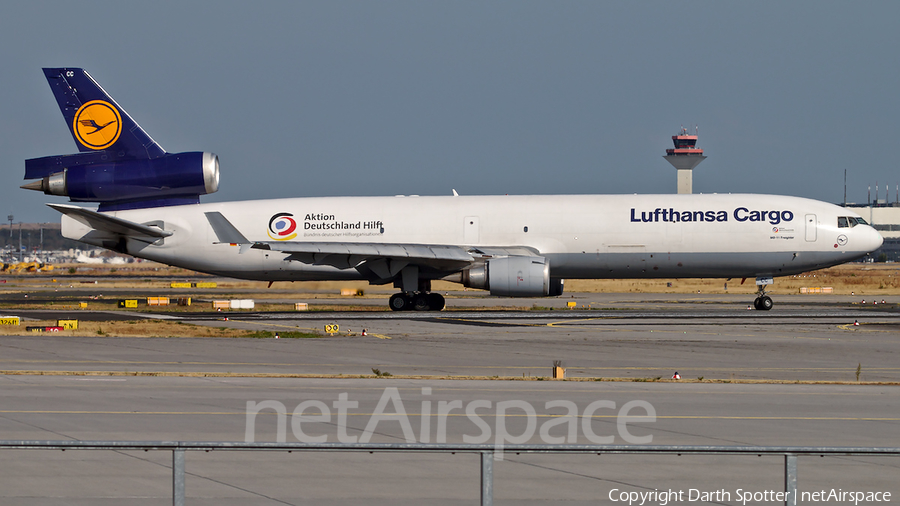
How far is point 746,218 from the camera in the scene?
36.0 m

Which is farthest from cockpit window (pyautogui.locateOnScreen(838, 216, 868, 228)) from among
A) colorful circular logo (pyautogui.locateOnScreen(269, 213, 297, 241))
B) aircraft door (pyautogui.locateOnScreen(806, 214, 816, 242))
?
colorful circular logo (pyautogui.locateOnScreen(269, 213, 297, 241))

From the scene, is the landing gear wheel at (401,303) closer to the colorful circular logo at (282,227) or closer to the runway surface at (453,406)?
the colorful circular logo at (282,227)

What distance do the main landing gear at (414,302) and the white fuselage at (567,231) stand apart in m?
2.18

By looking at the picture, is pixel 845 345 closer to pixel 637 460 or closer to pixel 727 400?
pixel 727 400

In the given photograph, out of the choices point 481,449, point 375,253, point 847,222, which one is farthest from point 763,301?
point 481,449

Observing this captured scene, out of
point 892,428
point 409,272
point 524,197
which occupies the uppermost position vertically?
point 524,197

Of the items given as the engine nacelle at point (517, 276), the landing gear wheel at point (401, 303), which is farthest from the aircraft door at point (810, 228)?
the landing gear wheel at point (401, 303)

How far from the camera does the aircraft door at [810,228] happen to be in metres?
36.1

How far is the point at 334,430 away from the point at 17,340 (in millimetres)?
16482

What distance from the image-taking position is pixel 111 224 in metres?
36.0

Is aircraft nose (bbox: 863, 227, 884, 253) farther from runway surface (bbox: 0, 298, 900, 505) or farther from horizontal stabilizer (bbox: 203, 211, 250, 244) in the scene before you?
horizontal stabilizer (bbox: 203, 211, 250, 244)

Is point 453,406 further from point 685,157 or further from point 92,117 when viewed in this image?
point 685,157

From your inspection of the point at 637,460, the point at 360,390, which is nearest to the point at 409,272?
the point at 360,390

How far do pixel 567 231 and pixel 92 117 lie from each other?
65.8 feet
